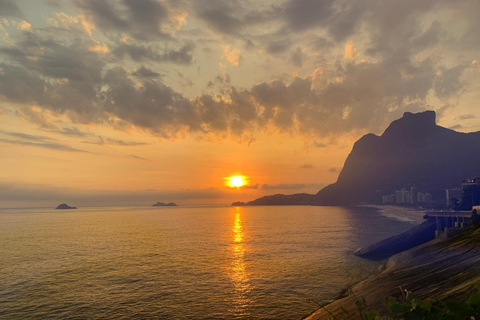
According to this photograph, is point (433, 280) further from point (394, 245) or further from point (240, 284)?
point (394, 245)

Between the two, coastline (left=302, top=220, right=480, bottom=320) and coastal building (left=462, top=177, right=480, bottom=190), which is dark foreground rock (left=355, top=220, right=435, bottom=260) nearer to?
coastline (left=302, top=220, right=480, bottom=320)

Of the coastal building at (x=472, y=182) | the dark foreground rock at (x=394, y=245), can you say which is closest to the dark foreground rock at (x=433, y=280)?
the dark foreground rock at (x=394, y=245)

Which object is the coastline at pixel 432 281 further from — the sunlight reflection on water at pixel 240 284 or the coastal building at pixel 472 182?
the coastal building at pixel 472 182

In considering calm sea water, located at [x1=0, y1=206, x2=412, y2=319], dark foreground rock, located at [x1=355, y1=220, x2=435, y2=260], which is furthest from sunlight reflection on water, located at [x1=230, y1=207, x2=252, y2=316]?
dark foreground rock, located at [x1=355, y1=220, x2=435, y2=260]

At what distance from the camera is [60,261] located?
56344mm

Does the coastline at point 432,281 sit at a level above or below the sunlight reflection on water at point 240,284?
above

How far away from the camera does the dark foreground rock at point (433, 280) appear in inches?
803

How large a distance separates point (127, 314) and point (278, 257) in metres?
32.4

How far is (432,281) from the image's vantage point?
950 inches

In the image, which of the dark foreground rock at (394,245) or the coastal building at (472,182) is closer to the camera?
the dark foreground rock at (394,245)

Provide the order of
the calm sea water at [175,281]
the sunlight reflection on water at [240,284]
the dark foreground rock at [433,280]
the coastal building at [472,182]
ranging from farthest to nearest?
the coastal building at [472,182] → the sunlight reflection on water at [240,284] → the calm sea water at [175,281] → the dark foreground rock at [433,280]

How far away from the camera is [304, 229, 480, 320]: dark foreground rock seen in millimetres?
20406

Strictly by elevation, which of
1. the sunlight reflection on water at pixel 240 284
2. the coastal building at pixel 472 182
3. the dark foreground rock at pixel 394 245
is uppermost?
the coastal building at pixel 472 182

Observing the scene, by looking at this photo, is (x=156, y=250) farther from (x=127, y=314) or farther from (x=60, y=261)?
(x=127, y=314)
